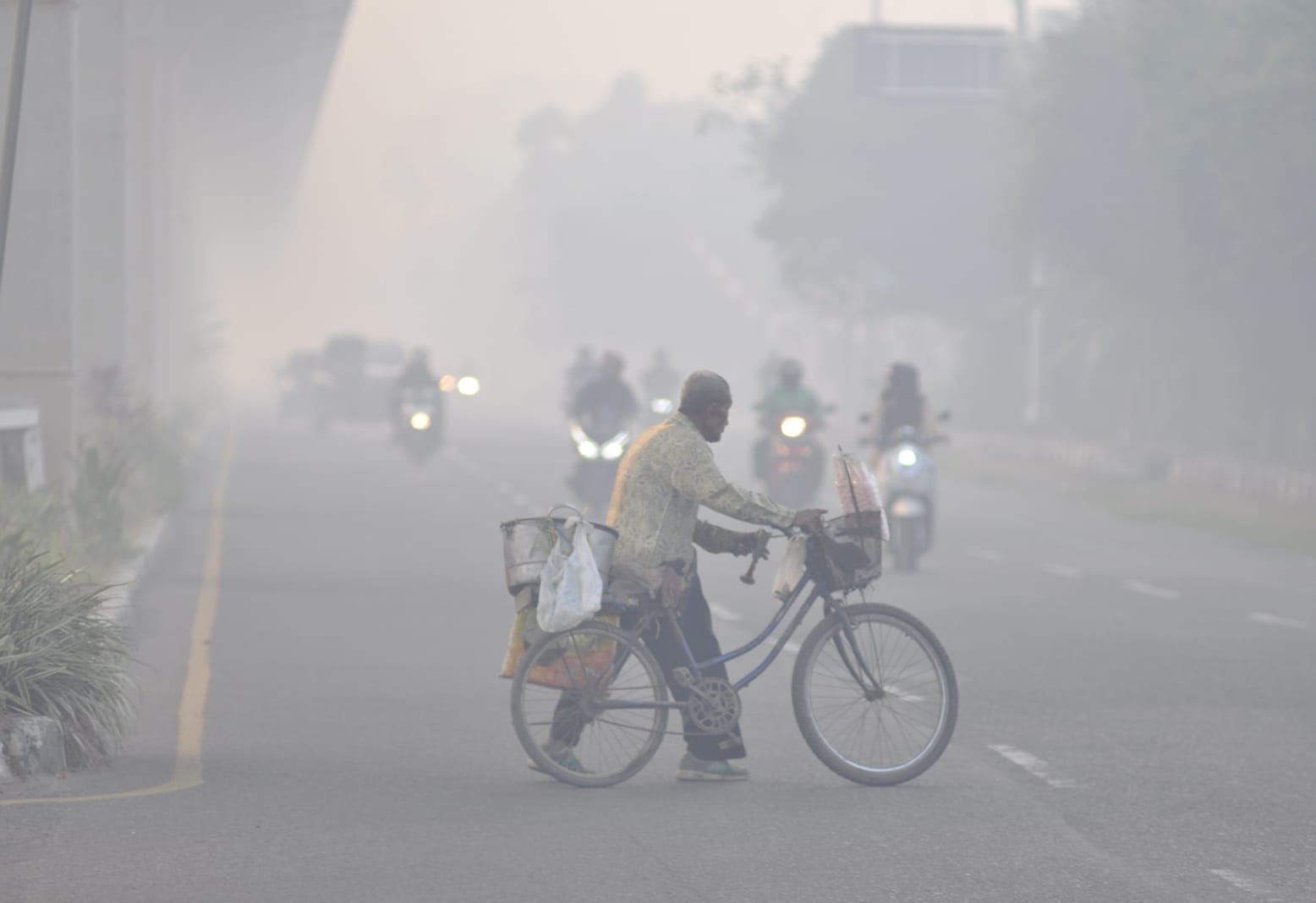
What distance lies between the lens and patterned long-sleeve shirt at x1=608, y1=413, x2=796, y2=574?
915 centimetres

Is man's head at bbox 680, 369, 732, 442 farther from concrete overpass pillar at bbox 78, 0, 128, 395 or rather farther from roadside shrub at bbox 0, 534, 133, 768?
concrete overpass pillar at bbox 78, 0, 128, 395

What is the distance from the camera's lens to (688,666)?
9305mm

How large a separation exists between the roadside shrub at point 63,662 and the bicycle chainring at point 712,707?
2.51m

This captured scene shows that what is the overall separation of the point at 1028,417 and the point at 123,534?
1041 inches

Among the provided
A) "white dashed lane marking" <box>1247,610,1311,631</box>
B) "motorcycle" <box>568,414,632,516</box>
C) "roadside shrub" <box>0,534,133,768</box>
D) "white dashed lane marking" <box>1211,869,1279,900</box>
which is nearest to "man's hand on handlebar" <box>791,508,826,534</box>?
"white dashed lane marking" <box>1211,869,1279,900</box>

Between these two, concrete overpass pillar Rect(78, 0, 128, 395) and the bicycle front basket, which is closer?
the bicycle front basket

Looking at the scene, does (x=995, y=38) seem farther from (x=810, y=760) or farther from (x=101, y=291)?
(x=810, y=760)

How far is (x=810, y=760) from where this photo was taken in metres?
9.93

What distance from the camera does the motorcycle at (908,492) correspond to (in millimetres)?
19625

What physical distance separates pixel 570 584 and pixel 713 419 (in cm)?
97

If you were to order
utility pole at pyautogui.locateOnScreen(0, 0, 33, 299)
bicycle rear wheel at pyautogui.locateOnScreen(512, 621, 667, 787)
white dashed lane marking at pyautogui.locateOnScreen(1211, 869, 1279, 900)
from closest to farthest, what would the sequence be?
white dashed lane marking at pyautogui.locateOnScreen(1211, 869, 1279, 900), bicycle rear wheel at pyautogui.locateOnScreen(512, 621, 667, 787), utility pole at pyautogui.locateOnScreen(0, 0, 33, 299)

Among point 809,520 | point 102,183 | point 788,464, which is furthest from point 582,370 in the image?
point 809,520

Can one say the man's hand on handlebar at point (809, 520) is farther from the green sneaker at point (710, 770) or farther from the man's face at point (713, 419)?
the green sneaker at point (710, 770)

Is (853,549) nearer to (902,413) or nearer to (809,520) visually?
(809,520)
